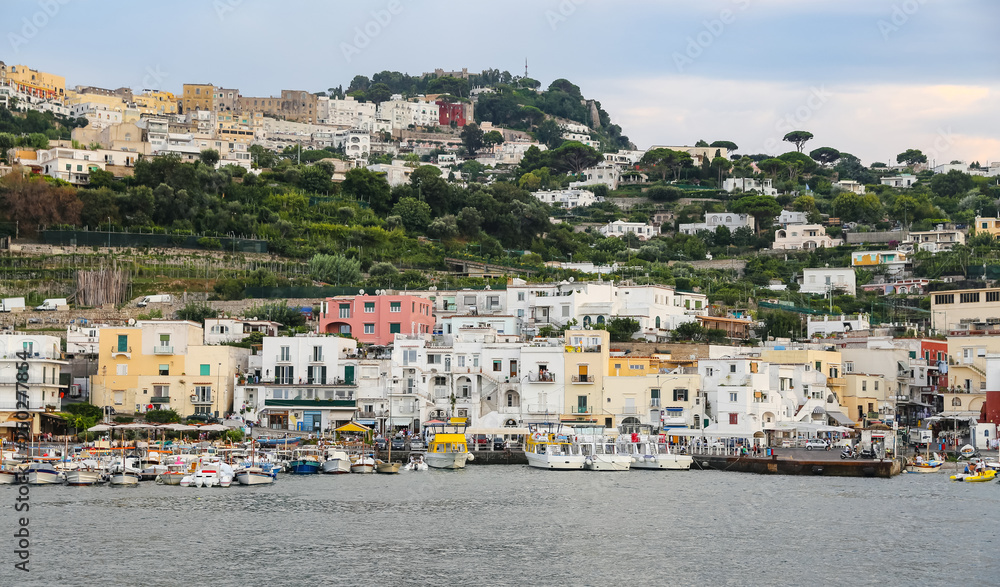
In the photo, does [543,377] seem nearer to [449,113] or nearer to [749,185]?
[749,185]

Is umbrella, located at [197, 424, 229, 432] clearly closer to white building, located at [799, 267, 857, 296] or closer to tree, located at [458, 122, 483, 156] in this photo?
white building, located at [799, 267, 857, 296]

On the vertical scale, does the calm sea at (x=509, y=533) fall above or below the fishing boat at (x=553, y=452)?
below

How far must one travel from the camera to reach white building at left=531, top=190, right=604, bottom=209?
12875cm

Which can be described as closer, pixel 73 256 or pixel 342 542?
pixel 342 542

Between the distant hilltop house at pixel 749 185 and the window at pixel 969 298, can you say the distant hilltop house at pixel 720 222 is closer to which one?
the distant hilltop house at pixel 749 185

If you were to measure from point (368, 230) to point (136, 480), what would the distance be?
142 feet

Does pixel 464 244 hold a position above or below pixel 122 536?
above

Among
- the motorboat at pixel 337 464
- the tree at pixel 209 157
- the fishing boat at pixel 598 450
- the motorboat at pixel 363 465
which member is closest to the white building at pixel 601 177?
the tree at pixel 209 157

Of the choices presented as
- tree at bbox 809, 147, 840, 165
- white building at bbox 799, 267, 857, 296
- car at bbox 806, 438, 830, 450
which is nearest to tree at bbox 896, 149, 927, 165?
tree at bbox 809, 147, 840, 165

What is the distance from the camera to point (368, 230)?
91.1m

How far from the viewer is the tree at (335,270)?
82438 millimetres

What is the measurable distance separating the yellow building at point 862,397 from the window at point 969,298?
1232 centimetres

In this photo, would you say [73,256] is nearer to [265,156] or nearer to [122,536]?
[265,156]

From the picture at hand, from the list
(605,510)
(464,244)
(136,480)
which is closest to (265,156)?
(464,244)
